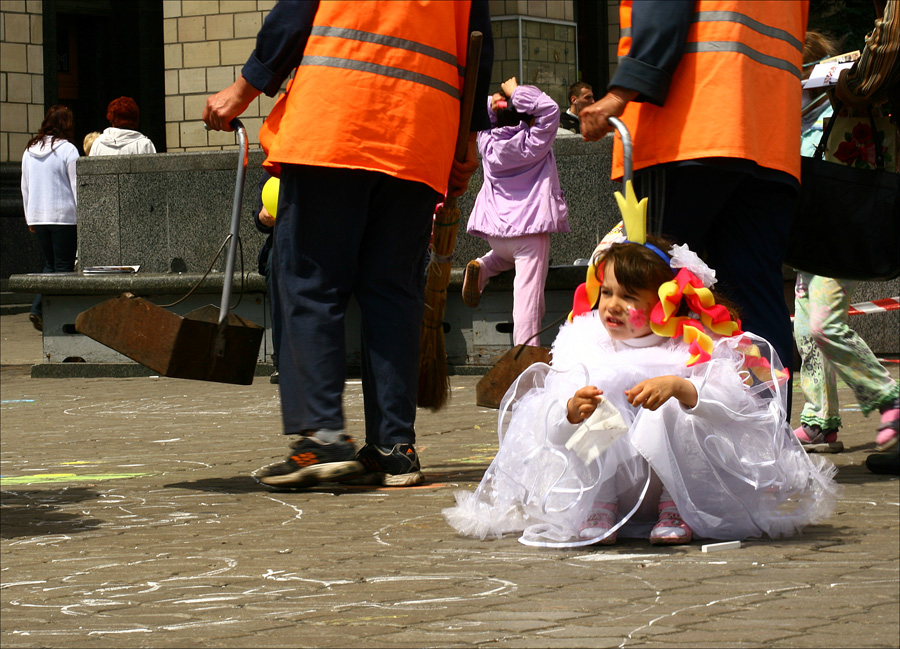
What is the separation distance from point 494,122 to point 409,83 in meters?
4.24

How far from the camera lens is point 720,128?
4.25 m

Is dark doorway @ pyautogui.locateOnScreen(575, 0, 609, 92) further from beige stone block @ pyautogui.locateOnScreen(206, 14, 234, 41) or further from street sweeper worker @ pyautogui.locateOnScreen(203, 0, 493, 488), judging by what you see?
street sweeper worker @ pyautogui.locateOnScreen(203, 0, 493, 488)

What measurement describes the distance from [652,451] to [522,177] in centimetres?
561

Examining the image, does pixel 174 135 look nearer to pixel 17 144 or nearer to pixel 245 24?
pixel 245 24

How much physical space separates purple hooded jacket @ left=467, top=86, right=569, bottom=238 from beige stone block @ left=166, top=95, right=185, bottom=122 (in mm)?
8846

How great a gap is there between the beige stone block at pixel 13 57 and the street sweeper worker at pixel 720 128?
17324mm

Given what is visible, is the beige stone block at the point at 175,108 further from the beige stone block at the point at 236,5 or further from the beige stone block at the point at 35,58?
the beige stone block at the point at 35,58

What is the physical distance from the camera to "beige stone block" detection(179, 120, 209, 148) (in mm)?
17469

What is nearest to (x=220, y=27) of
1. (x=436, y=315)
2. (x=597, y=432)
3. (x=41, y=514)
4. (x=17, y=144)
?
(x=17, y=144)

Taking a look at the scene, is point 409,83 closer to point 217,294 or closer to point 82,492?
point 82,492

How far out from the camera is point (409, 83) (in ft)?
16.1

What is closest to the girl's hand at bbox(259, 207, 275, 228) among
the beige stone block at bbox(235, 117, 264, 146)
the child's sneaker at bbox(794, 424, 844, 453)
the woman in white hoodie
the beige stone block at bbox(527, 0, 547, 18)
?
the child's sneaker at bbox(794, 424, 844, 453)

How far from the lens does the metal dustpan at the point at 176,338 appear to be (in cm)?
516

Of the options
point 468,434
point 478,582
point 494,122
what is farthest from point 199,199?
point 478,582
